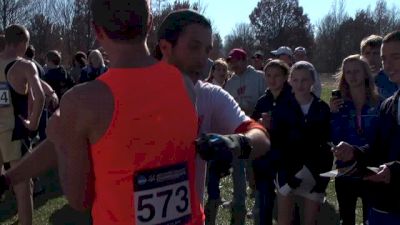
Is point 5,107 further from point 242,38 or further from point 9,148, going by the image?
point 242,38

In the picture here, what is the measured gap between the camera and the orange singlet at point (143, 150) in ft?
6.41

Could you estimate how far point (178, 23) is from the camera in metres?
2.68

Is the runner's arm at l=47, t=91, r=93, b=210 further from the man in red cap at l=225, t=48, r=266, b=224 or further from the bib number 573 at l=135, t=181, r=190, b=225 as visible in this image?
the man in red cap at l=225, t=48, r=266, b=224

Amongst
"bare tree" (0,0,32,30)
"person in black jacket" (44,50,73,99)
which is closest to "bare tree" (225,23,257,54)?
"bare tree" (0,0,32,30)

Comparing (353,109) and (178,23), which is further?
(353,109)

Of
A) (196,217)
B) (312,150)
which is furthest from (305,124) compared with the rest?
(196,217)

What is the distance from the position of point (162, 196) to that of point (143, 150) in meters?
0.19

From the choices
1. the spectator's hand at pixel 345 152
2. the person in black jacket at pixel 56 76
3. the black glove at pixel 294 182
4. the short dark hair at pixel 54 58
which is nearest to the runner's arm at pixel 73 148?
the spectator's hand at pixel 345 152

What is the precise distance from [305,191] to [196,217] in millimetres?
2950

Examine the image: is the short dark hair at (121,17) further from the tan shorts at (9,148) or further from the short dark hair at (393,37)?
the tan shorts at (9,148)

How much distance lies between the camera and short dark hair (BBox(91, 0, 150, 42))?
1.96 metres

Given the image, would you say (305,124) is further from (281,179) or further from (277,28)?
(277,28)

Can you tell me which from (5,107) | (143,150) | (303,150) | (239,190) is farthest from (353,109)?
(5,107)

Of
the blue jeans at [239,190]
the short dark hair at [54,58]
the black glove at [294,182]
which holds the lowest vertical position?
the blue jeans at [239,190]
